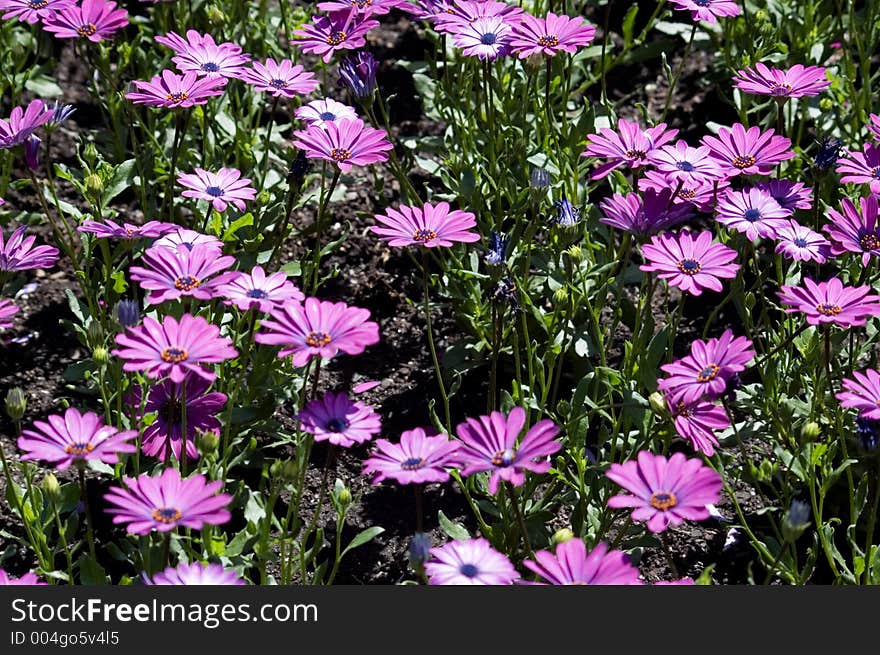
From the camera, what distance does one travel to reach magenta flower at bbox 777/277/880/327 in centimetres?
246

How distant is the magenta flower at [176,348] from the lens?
87.7 inches

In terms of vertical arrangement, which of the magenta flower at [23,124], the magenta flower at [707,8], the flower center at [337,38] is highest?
the flower center at [337,38]

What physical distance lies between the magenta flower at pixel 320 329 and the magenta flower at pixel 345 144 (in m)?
0.55

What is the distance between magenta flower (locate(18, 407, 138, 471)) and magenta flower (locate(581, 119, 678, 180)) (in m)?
1.23

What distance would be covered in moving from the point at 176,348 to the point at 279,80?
3.69ft

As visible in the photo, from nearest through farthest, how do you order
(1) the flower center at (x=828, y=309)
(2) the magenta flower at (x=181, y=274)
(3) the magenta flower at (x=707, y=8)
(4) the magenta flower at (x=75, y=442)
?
(4) the magenta flower at (x=75, y=442), (2) the magenta flower at (x=181, y=274), (1) the flower center at (x=828, y=309), (3) the magenta flower at (x=707, y=8)

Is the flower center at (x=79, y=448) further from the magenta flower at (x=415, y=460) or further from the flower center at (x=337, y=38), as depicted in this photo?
the flower center at (x=337, y=38)

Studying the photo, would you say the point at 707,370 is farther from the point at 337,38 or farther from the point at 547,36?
the point at 337,38

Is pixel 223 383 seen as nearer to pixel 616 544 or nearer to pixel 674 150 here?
pixel 616 544

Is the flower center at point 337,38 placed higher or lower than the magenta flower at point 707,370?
higher

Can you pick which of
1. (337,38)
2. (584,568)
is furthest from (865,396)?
(337,38)

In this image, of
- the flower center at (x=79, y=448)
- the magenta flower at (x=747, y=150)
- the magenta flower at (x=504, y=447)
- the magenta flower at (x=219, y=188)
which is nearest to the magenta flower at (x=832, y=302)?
the magenta flower at (x=747, y=150)

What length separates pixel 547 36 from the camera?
10.1 feet

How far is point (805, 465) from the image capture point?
2627mm
